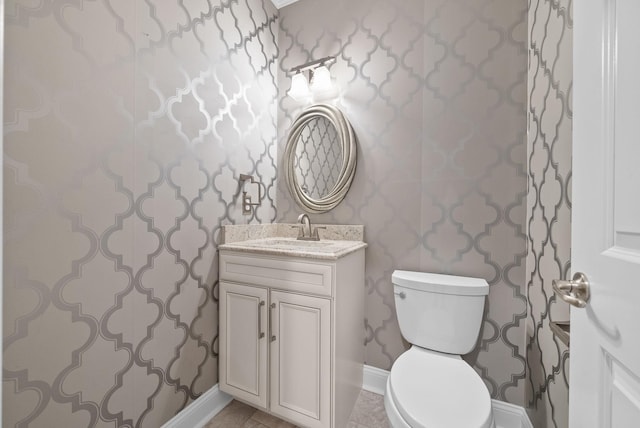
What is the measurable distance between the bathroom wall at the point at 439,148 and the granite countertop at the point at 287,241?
93mm

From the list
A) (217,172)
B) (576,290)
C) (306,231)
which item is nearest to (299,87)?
(217,172)

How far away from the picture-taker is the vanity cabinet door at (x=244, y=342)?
1292 millimetres

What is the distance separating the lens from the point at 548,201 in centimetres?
102

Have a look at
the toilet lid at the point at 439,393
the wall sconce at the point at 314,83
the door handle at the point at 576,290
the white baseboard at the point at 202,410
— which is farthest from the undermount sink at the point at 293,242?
the door handle at the point at 576,290

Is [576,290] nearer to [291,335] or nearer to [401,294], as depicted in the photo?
[401,294]

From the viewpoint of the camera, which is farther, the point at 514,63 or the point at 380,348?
the point at 380,348

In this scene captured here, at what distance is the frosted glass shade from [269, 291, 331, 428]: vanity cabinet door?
128 centimetres

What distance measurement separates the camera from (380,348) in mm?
1555

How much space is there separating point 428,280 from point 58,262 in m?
1.48

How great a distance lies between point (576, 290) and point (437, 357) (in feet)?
2.70

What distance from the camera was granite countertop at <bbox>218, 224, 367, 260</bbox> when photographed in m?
1.27

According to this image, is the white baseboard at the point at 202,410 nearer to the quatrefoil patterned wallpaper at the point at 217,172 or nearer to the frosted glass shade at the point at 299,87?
the quatrefoil patterned wallpaper at the point at 217,172

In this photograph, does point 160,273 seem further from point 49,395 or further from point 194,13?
point 194,13

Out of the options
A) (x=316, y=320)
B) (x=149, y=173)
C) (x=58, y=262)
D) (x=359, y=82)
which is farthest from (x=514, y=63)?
(x=58, y=262)
